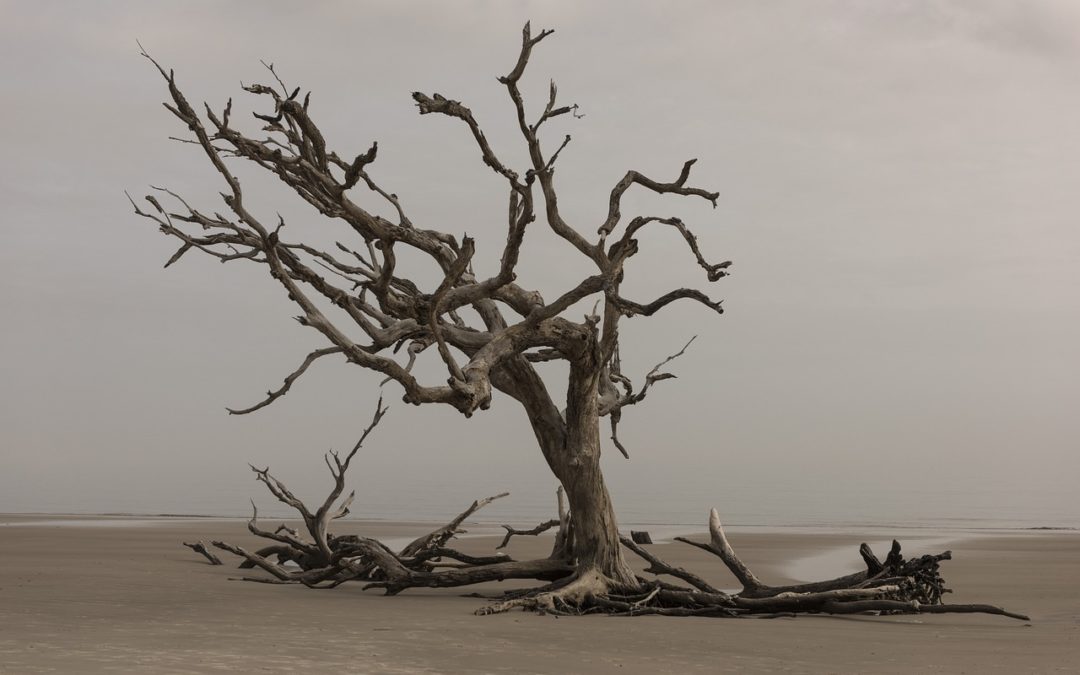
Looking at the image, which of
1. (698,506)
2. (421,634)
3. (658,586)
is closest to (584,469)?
(658,586)

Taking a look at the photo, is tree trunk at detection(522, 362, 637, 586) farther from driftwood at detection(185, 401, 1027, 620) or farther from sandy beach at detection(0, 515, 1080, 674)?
sandy beach at detection(0, 515, 1080, 674)

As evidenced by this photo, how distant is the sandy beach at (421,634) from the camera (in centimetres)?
716

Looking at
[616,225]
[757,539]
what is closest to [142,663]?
[616,225]

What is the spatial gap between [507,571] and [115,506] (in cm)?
3387

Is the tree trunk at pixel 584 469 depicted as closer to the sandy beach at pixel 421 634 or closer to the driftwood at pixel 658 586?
the driftwood at pixel 658 586

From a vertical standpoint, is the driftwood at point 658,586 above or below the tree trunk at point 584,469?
below

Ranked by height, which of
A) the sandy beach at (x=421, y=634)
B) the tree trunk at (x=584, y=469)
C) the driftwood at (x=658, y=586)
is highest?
the tree trunk at (x=584, y=469)

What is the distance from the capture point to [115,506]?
4188 centimetres

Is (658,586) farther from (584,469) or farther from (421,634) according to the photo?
(421,634)

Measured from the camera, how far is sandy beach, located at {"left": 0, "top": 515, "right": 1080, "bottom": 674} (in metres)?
7.16

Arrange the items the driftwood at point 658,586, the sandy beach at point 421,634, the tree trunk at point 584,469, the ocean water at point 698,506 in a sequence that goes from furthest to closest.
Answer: the ocean water at point 698,506, the tree trunk at point 584,469, the driftwood at point 658,586, the sandy beach at point 421,634

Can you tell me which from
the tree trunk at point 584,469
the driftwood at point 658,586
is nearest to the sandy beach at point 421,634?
the driftwood at point 658,586

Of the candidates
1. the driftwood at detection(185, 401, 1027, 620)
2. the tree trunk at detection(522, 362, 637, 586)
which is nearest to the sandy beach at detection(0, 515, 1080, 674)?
the driftwood at detection(185, 401, 1027, 620)

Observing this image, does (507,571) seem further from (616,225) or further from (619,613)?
(616,225)
